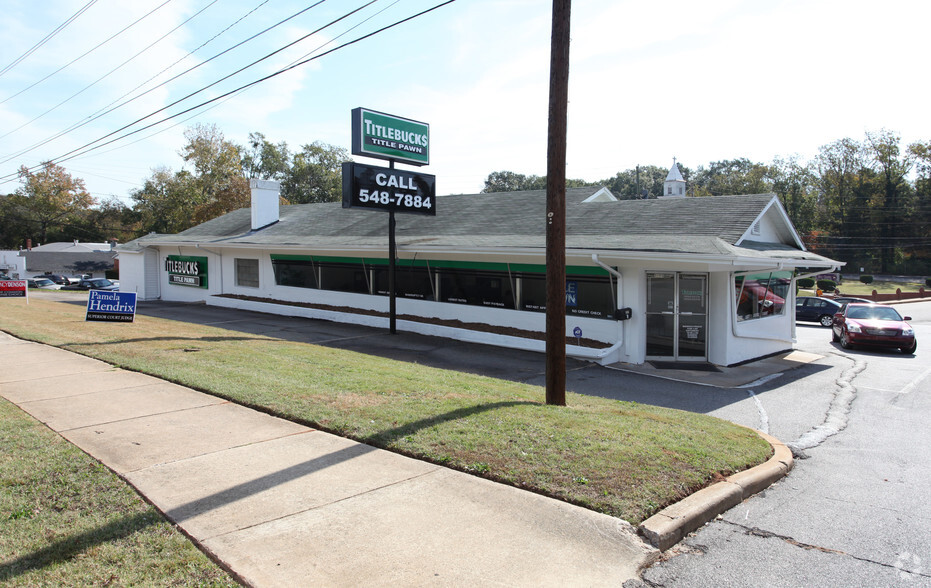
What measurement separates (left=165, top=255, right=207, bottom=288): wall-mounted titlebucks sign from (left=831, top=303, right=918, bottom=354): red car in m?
26.3

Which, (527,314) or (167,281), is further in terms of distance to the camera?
(167,281)

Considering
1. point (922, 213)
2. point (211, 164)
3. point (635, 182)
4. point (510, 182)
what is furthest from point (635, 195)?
point (211, 164)

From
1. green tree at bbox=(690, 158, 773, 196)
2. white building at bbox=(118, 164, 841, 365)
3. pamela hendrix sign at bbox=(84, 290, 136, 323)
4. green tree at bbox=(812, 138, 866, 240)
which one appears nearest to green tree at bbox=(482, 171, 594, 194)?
green tree at bbox=(690, 158, 773, 196)

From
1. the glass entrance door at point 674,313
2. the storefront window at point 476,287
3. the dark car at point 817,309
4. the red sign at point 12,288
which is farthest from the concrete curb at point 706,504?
the red sign at point 12,288

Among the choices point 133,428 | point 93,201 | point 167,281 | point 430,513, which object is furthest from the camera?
point 93,201

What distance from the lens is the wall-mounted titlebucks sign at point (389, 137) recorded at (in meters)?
16.9

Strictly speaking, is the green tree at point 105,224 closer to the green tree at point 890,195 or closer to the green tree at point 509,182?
the green tree at point 509,182

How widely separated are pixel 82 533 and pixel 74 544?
0.52 ft

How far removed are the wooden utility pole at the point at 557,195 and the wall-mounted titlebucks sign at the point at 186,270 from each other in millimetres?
24559

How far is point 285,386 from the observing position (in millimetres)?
8766

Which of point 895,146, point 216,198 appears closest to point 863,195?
point 895,146

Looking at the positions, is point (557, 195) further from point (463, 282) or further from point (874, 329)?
point (874, 329)

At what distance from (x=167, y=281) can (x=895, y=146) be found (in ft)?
277

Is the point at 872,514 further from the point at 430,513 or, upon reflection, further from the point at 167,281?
the point at 167,281
